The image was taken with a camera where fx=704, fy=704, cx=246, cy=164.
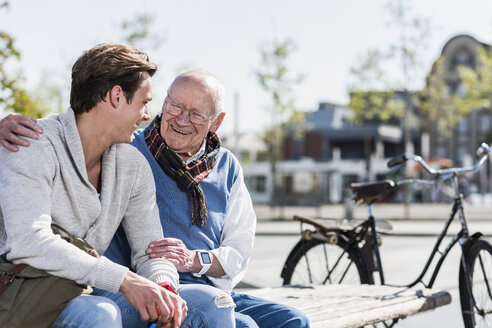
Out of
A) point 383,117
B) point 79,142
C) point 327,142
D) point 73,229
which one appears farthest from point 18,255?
point 327,142

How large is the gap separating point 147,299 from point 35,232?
1.34 feet

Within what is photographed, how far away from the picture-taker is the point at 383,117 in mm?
27156

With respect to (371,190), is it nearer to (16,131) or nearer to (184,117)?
(184,117)

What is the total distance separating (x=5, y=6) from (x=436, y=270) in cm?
894

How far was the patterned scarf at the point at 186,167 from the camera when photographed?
10.2ft

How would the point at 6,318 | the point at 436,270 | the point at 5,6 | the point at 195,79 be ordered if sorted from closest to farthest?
the point at 6,318
the point at 195,79
the point at 436,270
the point at 5,6

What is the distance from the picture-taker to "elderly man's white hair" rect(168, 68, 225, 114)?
3.30 m

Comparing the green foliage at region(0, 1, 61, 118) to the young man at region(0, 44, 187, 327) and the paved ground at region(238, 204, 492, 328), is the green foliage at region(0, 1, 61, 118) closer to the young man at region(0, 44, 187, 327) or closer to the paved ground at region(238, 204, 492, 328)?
the paved ground at region(238, 204, 492, 328)

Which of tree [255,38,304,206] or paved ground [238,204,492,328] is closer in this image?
paved ground [238,204,492,328]

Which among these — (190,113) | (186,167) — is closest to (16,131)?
(186,167)

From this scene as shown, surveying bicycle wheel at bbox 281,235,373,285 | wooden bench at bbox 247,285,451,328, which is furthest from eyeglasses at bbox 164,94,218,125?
bicycle wheel at bbox 281,235,373,285

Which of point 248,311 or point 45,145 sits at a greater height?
point 45,145

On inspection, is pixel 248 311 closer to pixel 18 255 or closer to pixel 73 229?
pixel 73 229

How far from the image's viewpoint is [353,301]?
4004 mm
